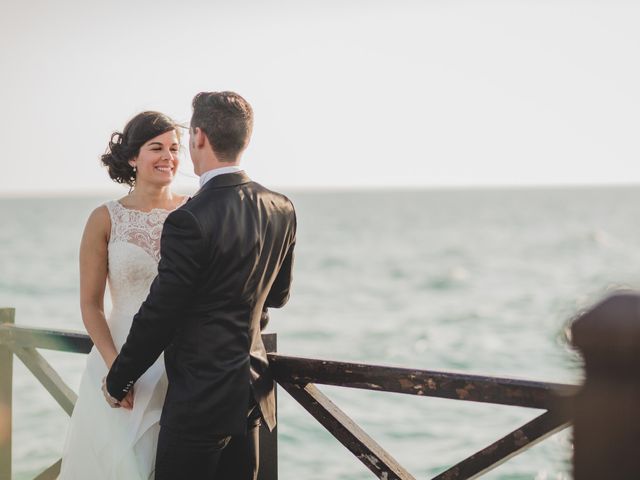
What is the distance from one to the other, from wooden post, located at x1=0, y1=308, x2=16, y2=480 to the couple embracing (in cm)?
124

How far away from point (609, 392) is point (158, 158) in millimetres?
2583

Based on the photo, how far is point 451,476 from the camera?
2945 mm

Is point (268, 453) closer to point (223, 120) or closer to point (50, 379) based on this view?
point (50, 379)

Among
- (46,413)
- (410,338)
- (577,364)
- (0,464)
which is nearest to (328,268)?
(410,338)

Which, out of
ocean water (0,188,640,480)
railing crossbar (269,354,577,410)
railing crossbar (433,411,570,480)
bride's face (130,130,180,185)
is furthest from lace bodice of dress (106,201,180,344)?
railing crossbar (433,411,570,480)

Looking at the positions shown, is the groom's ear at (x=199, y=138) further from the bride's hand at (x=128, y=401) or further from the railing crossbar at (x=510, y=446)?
the railing crossbar at (x=510, y=446)

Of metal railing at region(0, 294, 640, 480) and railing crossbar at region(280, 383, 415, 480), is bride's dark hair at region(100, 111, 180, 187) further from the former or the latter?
railing crossbar at region(280, 383, 415, 480)

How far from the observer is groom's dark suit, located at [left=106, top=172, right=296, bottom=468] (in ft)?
9.01

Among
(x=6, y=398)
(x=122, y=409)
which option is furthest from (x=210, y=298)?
(x=6, y=398)

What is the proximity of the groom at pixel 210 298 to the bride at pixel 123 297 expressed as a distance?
369 mm

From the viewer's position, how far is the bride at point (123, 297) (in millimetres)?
3291

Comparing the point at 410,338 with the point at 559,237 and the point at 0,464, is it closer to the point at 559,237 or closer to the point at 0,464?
the point at 0,464

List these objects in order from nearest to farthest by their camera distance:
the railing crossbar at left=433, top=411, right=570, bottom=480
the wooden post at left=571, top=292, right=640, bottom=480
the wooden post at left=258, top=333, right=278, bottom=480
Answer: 1. the wooden post at left=571, top=292, right=640, bottom=480
2. the railing crossbar at left=433, top=411, right=570, bottom=480
3. the wooden post at left=258, top=333, right=278, bottom=480

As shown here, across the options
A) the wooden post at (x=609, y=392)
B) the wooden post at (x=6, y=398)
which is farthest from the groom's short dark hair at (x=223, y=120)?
the wooden post at (x=6, y=398)
